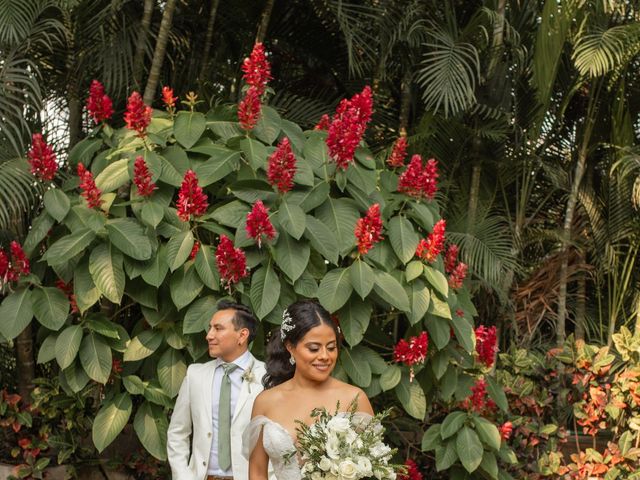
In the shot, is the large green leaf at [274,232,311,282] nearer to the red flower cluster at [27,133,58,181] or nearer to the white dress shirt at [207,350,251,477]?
the white dress shirt at [207,350,251,477]

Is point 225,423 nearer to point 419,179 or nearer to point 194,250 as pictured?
point 194,250

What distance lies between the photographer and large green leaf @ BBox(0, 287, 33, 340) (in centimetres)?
505

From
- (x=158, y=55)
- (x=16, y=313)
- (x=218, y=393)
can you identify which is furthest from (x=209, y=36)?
(x=218, y=393)

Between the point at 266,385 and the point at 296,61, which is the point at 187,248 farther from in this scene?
the point at 296,61

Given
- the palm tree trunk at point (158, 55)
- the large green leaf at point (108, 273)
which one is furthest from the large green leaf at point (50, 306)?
the palm tree trunk at point (158, 55)

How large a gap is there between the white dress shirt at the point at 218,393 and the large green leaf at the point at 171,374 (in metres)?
0.75

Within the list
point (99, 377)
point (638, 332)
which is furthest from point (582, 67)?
point (99, 377)

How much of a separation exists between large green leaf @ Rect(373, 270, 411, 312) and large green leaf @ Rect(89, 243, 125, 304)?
1.20m

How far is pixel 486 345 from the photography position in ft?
17.7

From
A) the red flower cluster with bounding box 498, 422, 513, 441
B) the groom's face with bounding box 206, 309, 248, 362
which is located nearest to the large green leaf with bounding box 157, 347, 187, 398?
the groom's face with bounding box 206, 309, 248, 362

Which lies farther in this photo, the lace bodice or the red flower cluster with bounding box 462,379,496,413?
the red flower cluster with bounding box 462,379,496,413

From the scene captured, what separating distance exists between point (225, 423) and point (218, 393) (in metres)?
0.13

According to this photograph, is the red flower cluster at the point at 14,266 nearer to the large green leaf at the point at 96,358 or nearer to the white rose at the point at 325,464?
the large green leaf at the point at 96,358

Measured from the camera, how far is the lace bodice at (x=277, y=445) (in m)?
3.41
